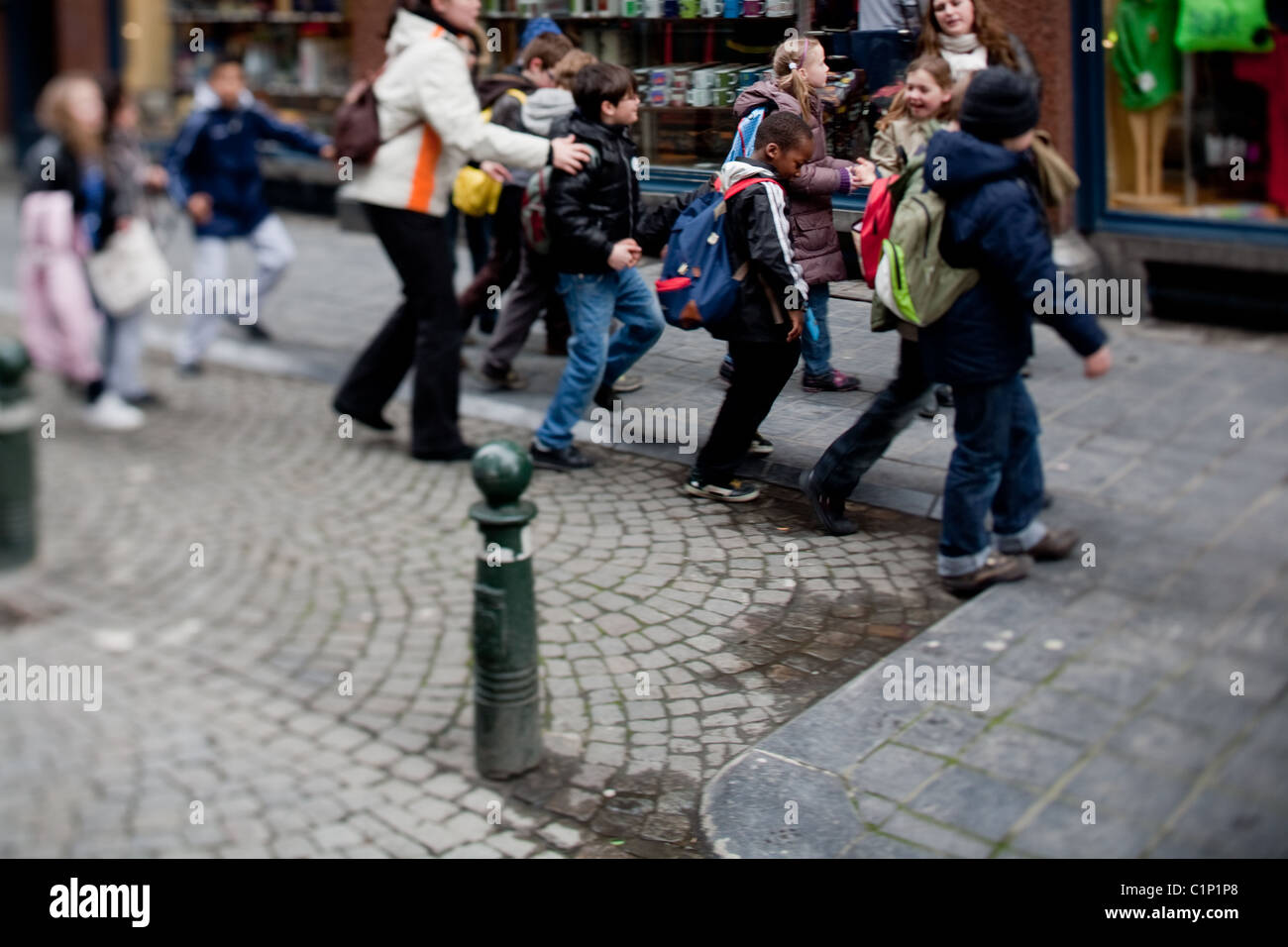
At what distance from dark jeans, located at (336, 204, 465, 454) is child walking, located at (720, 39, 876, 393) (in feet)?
12.7

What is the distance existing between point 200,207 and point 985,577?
7.32 metres

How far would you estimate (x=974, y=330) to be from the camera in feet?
4.46

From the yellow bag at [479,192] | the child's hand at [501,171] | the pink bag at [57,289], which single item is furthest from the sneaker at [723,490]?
the pink bag at [57,289]

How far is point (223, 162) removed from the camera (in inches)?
328

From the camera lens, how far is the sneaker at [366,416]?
20.5 ft

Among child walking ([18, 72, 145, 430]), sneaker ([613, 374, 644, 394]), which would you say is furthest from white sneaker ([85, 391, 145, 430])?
sneaker ([613, 374, 644, 394])

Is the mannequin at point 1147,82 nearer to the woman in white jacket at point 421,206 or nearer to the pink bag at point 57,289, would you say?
the woman in white jacket at point 421,206

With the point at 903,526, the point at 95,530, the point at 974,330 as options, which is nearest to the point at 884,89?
the point at 974,330

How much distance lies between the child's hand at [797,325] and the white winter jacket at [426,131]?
1.69 feet

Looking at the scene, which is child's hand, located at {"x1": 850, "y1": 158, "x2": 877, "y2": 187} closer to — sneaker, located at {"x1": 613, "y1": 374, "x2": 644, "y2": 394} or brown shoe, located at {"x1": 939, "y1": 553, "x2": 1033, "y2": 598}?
sneaker, located at {"x1": 613, "y1": 374, "x2": 644, "y2": 394}

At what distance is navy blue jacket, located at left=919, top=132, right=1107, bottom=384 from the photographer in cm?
129

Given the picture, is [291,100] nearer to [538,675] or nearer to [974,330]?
[538,675]

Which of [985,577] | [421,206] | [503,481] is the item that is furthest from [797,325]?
[421,206]
